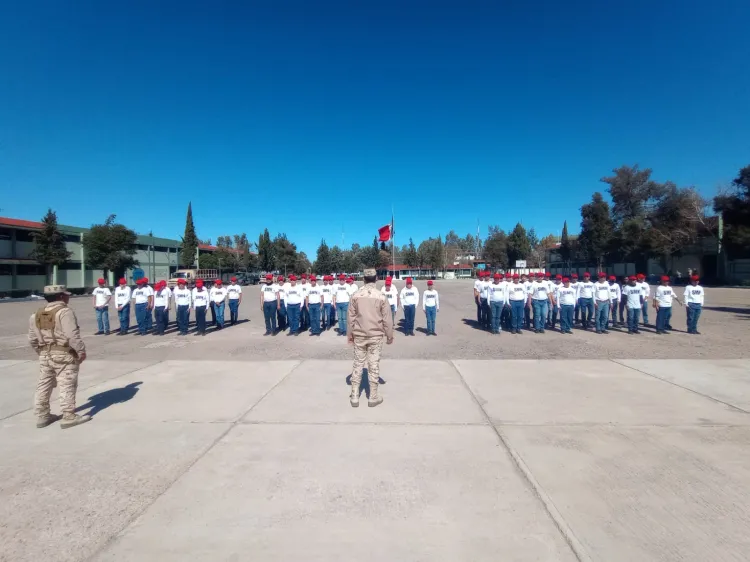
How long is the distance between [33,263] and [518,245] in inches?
2768

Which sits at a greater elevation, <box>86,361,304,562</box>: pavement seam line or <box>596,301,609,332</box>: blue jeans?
<box>596,301,609,332</box>: blue jeans

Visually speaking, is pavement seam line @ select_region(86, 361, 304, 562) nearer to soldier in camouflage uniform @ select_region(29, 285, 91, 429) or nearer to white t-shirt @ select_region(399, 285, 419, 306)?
soldier in camouflage uniform @ select_region(29, 285, 91, 429)

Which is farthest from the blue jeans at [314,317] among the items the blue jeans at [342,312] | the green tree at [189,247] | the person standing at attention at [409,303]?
the green tree at [189,247]

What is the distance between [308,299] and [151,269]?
49.3m

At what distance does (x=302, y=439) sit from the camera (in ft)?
14.2

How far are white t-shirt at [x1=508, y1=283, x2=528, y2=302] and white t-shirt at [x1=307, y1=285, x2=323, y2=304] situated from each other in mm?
5466

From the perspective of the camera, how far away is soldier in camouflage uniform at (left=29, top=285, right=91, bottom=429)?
4.58 meters

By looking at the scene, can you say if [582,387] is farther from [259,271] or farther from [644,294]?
[259,271]

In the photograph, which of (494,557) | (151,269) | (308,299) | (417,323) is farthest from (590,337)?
(151,269)

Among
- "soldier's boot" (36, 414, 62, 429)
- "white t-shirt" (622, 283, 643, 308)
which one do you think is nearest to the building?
"soldier's boot" (36, 414, 62, 429)

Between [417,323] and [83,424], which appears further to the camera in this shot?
[417,323]

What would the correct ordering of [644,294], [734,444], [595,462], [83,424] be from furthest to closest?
[644,294], [83,424], [734,444], [595,462]

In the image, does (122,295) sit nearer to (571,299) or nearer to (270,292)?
(270,292)

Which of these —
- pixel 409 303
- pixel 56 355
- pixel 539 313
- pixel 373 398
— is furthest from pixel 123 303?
pixel 539 313
